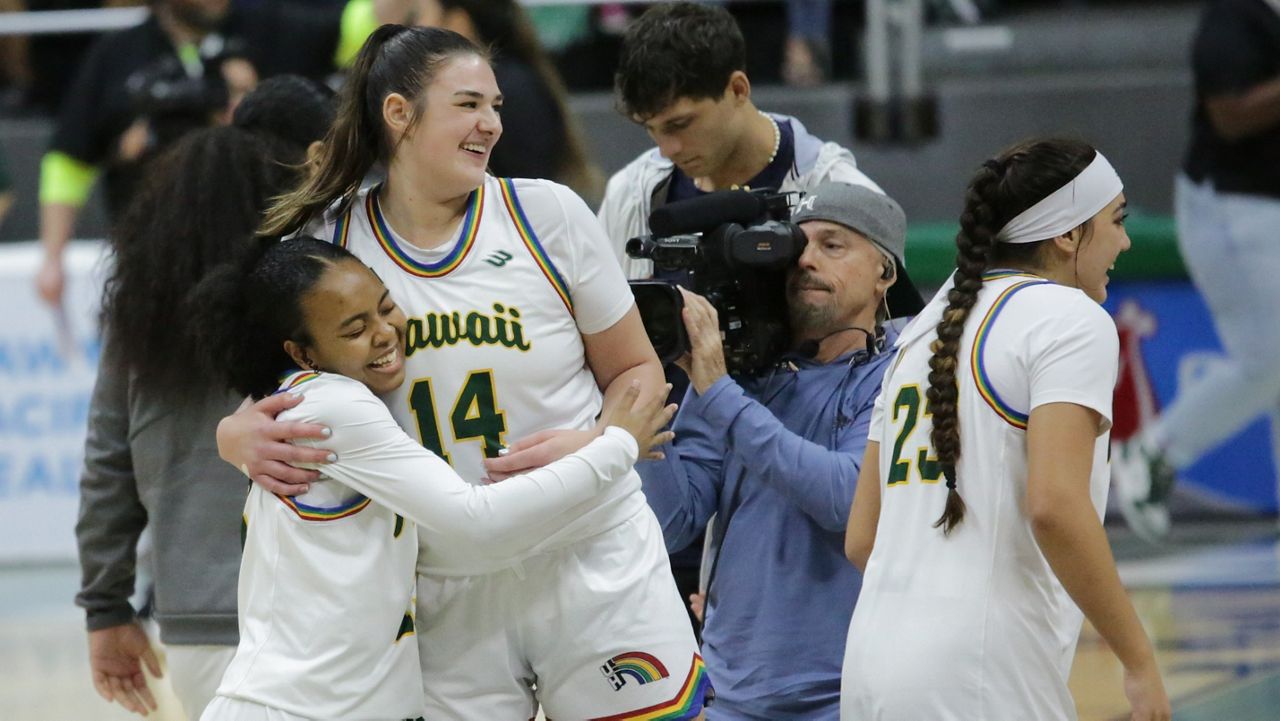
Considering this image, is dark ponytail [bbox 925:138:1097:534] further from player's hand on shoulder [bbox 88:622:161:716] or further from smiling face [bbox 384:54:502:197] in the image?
player's hand on shoulder [bbox 88:622:161:716]

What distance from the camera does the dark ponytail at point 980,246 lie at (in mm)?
2699

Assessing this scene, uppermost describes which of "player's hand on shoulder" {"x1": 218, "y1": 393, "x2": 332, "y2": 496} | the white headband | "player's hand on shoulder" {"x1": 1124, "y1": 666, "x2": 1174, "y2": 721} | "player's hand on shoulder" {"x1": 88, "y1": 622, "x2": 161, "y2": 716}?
the white headband

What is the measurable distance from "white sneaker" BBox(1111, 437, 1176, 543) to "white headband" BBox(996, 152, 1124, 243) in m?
4.05

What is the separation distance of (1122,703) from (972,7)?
4592mm

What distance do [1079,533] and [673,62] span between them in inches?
65.9

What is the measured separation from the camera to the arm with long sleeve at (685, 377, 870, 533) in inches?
123

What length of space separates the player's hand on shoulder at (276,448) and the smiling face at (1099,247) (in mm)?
1266

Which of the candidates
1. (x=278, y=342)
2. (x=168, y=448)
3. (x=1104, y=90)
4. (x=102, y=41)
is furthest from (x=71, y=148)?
(x=1104, y=90)

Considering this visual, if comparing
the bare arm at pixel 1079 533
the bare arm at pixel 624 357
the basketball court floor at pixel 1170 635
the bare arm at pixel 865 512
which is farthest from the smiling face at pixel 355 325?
the basketball court floor at pixel 1170 635

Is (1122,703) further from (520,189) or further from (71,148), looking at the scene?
(71,148)

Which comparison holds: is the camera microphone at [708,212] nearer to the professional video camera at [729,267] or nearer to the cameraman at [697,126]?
the professional video camera at [729,267]

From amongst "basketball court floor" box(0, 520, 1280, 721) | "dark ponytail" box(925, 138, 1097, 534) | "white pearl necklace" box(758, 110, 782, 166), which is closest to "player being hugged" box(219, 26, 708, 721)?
"dark ponytail" box(925, 138, 1097, 534)

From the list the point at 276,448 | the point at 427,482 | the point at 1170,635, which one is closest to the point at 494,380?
the point at 427,482

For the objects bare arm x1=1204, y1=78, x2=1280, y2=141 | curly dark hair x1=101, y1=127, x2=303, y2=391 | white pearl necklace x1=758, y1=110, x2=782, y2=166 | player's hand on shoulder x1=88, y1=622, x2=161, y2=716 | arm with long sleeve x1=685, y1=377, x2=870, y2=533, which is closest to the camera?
arm with long sleeve x1=685, y1=377, x2=870, y2=533
